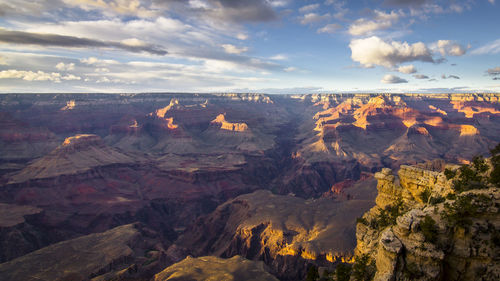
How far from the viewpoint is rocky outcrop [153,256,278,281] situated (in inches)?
2141

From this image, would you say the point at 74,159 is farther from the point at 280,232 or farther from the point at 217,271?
the point at 217,271

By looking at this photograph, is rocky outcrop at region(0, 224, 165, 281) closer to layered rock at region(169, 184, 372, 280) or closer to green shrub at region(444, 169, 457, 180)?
layered rock at region(169, 184, 372, 280)

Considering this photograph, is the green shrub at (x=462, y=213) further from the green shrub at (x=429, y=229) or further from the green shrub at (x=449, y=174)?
the green shrub at (x=449, y=174)

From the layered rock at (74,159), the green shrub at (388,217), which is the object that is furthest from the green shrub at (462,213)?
the layered rock at (74,159)

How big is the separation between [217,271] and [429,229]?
45720mm

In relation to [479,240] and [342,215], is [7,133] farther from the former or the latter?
[479,240]

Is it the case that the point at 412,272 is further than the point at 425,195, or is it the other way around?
the point at 425,195

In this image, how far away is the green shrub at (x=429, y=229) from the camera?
20.2 metres

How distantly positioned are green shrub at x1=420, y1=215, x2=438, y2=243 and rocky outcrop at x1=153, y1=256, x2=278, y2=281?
38.8 m

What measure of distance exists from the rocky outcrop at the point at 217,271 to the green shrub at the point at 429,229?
38.8 metres

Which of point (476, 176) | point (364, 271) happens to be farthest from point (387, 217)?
point (476, 176)

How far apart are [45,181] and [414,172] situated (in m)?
135

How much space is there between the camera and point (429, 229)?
67.1 ft

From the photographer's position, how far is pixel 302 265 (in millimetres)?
67062
